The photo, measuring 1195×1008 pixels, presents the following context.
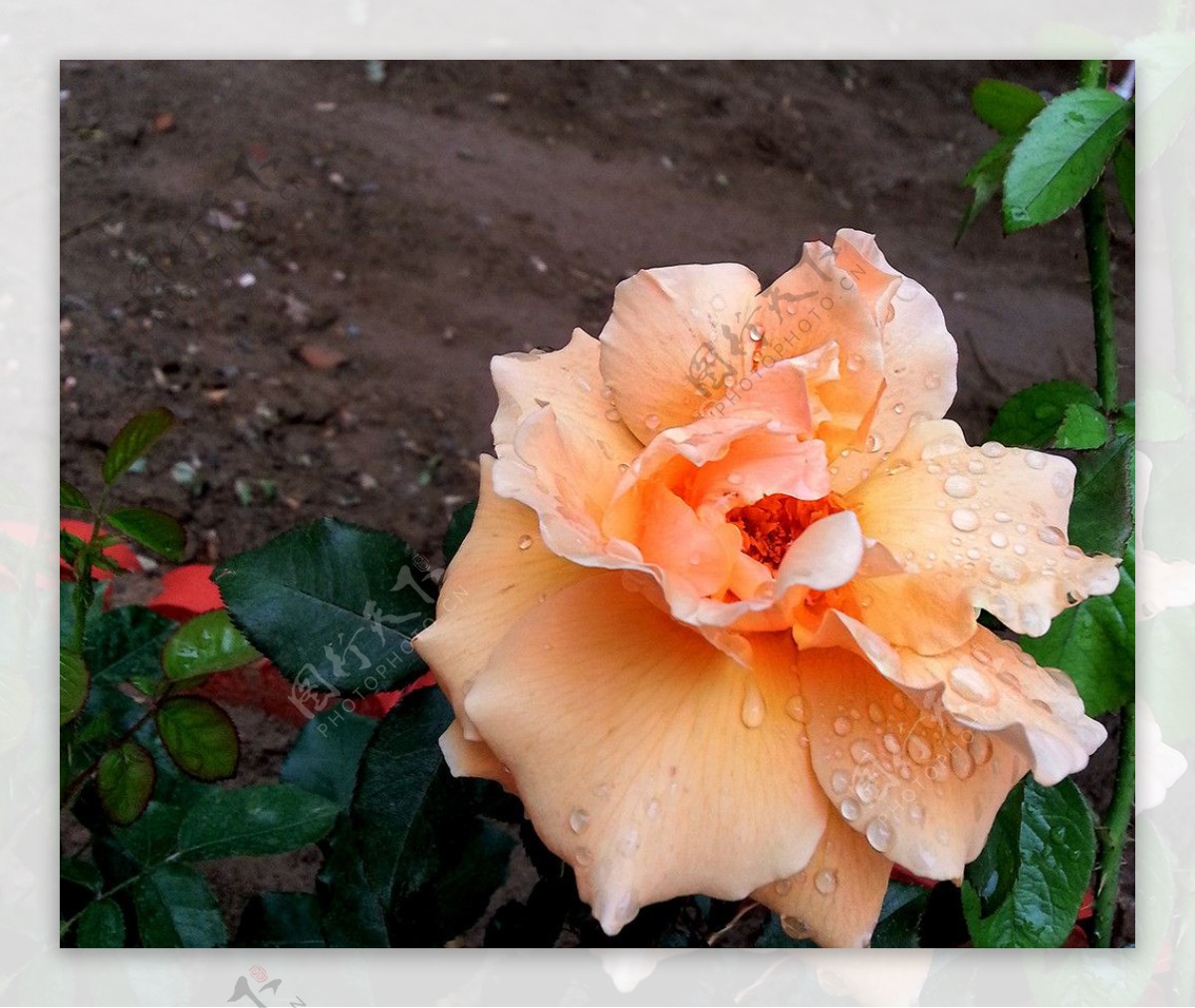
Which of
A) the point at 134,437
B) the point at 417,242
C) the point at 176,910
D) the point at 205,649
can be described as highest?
the point at 134,437

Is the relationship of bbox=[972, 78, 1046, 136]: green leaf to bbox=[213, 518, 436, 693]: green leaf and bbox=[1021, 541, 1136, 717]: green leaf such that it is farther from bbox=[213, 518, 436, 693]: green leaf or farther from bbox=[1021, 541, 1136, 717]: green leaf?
bbox=[213, 518, 436, 693]: green leaf

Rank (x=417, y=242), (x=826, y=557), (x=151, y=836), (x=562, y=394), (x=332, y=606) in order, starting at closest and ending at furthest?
(x=826, y=557) → (x=562, y=394) → (x=332, y=606) → (x=151, y=836) → (x=417, y=242)

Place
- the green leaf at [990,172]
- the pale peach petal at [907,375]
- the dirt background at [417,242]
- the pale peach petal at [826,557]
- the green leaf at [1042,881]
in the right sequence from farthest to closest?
the dirt background at [417,242] → the green leaf at [990,172] → the green leaf at [1042,881] → the pale peach petal at [907,375] → the pale peach petal at [826,557]

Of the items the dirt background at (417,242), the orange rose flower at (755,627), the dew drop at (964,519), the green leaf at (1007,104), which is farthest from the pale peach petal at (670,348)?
the dirt background at (417,242)

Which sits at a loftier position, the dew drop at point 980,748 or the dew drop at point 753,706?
the dew drop at point 753,706

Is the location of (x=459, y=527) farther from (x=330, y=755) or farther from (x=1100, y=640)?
(x=1100, y=640)

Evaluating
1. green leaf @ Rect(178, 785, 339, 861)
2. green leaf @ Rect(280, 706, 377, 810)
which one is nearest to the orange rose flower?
green leaf @ Rect(178, 785, 339, 861)

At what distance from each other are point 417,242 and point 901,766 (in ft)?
4.40

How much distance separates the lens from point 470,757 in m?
0.44

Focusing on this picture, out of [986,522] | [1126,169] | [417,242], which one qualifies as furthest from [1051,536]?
[417,242]

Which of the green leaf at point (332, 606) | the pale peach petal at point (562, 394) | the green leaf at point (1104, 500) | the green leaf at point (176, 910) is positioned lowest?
the green leaf at point (176, 910)

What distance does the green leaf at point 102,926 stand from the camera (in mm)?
628

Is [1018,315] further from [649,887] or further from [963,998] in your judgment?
[649,887]

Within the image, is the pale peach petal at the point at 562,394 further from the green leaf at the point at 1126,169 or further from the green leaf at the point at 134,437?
the green leaf at the point at 1126,169
